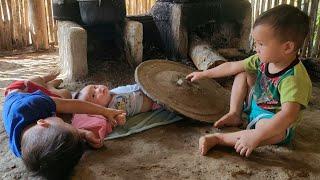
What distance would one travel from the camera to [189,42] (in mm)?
3334

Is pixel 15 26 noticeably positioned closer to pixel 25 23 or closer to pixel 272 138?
pixel 25 23

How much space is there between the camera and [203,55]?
2975mm

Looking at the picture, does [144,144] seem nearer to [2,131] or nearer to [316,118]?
[2,131]

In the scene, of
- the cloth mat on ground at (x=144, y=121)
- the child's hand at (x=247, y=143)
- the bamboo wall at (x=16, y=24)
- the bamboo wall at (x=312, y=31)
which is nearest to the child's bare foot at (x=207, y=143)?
the child's hand at (x=247, y=143)

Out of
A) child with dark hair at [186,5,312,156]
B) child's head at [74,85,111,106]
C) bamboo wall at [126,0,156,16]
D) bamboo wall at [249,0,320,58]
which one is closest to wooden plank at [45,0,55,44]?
bamboo wall at [126,0,156,16]

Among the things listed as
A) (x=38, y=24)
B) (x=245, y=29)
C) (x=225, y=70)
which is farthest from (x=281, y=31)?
(x=38, y=24)

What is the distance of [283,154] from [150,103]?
0.90 meters

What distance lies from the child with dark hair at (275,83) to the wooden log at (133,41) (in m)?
1.24

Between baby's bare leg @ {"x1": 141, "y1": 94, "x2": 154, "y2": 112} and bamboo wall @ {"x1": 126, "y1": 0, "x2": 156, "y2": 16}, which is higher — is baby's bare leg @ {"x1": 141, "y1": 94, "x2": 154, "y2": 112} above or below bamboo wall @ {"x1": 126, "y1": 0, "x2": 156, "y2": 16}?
below

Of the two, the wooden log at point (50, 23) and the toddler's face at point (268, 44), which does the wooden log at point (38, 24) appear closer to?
the wooden log at point (50, 23)

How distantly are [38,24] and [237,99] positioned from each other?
418 centimetres

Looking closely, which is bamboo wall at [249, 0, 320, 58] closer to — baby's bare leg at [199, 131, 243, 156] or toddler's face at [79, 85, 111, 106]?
baby's bare leg at [199, 131, 243, 156]

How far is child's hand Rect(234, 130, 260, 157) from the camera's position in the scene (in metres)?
1.80

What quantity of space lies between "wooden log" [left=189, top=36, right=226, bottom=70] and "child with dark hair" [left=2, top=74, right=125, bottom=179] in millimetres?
982
